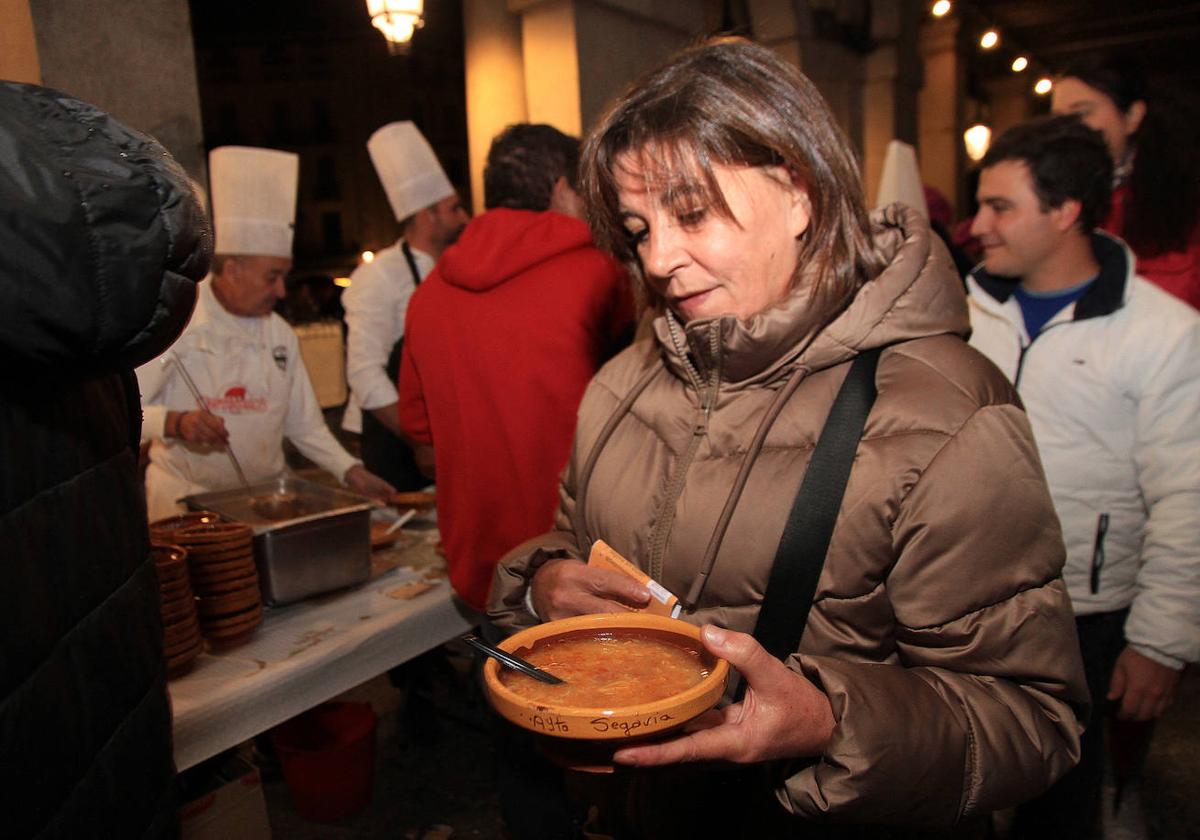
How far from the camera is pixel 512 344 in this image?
2336 millimetres

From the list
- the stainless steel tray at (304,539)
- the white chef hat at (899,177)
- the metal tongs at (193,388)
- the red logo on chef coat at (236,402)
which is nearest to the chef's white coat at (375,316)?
the red logo on chef coat at (236,402)

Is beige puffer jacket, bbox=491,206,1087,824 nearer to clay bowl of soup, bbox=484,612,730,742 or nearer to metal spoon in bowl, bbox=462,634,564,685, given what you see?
clay bowl of soup, bbox=484,612,730,742

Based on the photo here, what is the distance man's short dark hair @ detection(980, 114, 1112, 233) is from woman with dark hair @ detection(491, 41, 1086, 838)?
48.6 inches

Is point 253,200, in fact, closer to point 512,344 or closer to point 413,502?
point 413,502

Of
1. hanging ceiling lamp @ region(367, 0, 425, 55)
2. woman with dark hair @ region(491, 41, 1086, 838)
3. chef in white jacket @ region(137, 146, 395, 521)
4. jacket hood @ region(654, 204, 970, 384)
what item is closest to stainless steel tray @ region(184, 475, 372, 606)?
chef in white jacket @ region(137, 146, 395, 521)

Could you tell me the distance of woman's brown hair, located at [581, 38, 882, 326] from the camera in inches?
49.1

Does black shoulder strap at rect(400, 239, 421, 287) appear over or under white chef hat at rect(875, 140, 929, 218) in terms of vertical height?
under

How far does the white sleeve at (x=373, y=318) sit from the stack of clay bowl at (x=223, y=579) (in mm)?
2099

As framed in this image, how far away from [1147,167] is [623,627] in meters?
3.20

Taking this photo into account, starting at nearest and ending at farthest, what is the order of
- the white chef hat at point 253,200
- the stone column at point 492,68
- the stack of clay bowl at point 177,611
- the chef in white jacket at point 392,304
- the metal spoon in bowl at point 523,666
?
the metal spoon in bowl at point 523,666 < the stack of clay bowl at point 177,611 < the white chef hat at point 253,200 < the chef in white jacket at point 392,304 < the stone column at point 492,68

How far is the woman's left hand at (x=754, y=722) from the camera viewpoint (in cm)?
93

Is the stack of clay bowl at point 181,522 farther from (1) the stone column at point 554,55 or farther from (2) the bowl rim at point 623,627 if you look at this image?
(1) the stone column at point 554,55

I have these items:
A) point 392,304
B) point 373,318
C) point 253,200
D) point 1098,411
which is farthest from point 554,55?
point 1098,411

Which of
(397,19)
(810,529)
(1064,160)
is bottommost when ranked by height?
(810,529)
